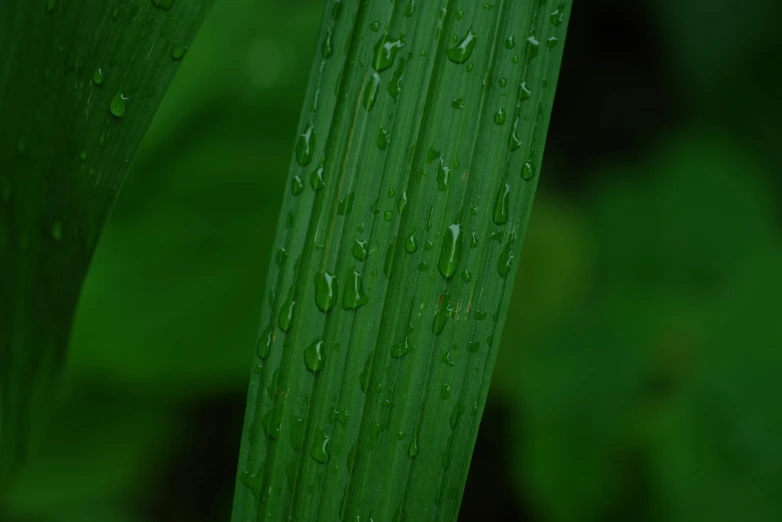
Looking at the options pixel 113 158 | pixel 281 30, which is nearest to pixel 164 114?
pixel 281 30

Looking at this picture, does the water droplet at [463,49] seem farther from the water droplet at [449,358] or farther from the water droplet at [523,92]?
the water droplet at [449,358]

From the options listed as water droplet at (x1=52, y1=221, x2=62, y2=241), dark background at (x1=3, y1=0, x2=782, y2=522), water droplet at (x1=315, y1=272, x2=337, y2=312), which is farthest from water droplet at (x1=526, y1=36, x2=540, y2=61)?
dark background at (x1=3, y1=0, x2=782, y2=522)

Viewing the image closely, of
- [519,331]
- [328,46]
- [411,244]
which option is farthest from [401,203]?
[519,331]

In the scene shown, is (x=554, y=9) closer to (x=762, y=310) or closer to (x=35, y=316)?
(x=35, y=316)

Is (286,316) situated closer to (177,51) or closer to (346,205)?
(346,205)

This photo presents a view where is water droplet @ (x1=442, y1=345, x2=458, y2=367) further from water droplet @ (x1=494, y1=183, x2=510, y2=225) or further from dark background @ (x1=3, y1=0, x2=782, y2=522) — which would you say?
dark background @ (x1=3, y1=0, x2=782, y2=522)
